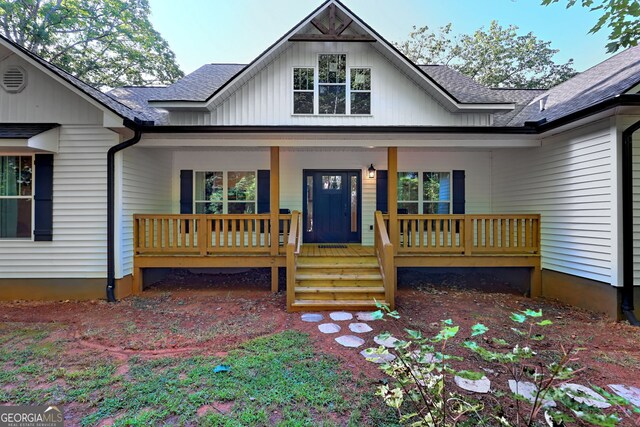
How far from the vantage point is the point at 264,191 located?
8.07 m

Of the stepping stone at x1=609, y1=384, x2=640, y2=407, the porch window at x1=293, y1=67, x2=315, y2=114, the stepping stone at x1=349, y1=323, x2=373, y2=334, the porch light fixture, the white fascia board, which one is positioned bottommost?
the stepping stone at x1=609, y1=384, x2=640, y2=407

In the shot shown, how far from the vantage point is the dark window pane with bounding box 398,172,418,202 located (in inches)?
328

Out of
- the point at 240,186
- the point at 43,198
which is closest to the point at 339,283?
the point at 240,186

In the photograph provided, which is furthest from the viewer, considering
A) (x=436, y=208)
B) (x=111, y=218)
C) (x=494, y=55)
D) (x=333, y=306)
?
(x=494, y=55)

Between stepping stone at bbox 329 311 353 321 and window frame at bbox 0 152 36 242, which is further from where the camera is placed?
window frame at bbox 0 152 36 242

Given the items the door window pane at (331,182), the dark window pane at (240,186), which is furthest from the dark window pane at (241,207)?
the door window pane at (331,182)

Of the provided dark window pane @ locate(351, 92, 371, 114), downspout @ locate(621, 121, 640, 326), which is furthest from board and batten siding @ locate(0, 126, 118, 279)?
downspout @ locate(621, 121, 640, 326)

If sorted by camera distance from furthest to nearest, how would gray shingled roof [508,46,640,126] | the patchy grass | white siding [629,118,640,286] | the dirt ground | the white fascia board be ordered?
1. the white fascia board
2. gray shingled roof [508,46,640,126]
3. white siding [629,118,640,286]
4. the dirt ground
5. the patchy grass

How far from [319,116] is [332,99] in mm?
542

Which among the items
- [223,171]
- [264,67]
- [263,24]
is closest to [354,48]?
[264,67]

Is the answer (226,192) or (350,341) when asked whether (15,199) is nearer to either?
(226,192)

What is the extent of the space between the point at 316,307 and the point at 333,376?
6.65 feet

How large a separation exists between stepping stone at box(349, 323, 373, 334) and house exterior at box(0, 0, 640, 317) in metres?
0.78

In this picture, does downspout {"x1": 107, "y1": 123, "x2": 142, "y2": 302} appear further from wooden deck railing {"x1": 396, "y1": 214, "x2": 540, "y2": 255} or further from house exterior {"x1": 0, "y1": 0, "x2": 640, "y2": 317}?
wooden deck railing {"x1": 396, "y1": 214, "x2": 540, "y2": 255}
